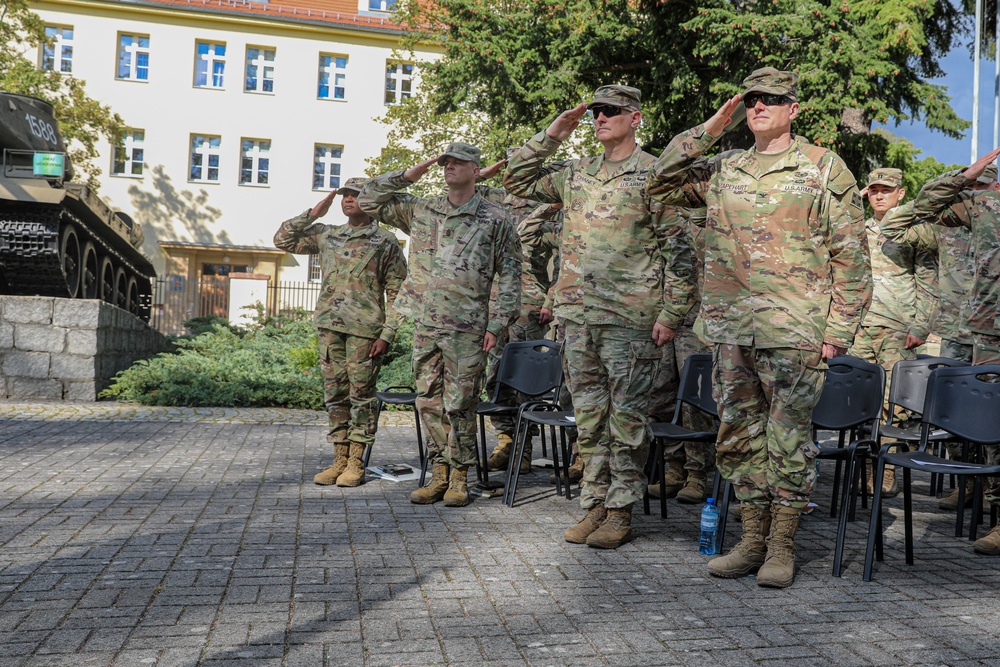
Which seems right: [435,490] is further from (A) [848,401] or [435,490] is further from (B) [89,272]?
(B) [89,272]

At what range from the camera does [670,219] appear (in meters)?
4.95

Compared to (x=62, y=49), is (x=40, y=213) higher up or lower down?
lower down

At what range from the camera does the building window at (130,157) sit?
31531 mm

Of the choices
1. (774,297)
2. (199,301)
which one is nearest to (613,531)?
(774,297)

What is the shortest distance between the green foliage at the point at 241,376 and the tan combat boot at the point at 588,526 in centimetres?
600

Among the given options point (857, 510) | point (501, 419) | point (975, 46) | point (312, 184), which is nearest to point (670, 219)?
point (857, 510)

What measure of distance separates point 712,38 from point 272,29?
21570 millimetres

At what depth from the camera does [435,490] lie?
6.06 m

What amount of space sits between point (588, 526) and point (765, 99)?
2376mm

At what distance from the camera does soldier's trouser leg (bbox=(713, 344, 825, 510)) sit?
428cm

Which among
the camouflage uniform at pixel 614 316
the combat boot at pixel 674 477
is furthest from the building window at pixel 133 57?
the camouflage uniform at pixel 614 316

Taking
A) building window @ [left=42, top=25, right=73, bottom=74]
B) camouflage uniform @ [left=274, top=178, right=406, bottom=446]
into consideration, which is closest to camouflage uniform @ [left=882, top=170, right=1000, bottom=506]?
camouflage uniform @ [left=274, top=178, right=406, bottom=446]

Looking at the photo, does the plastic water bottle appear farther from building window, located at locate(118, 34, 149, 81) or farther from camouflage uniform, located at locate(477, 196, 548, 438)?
building window, located at locate(118, 34, 149, 81)

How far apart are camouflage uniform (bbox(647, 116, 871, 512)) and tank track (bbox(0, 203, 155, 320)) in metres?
9.69
